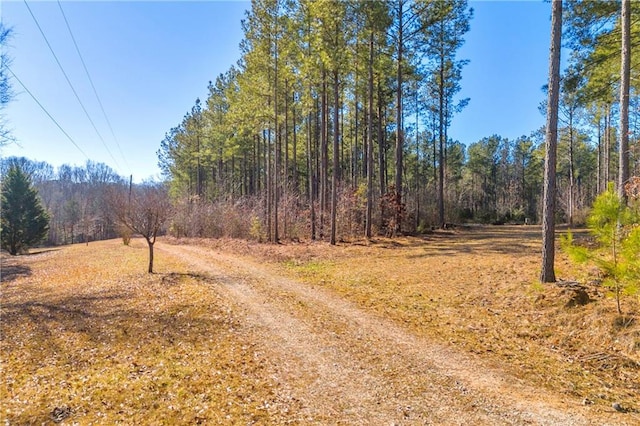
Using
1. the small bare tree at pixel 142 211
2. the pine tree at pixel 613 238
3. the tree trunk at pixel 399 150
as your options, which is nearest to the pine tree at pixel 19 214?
the small bare tree at pixel 142 211

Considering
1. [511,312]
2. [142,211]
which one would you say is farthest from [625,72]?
[142,211]

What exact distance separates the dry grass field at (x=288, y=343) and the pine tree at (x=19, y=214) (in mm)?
23075

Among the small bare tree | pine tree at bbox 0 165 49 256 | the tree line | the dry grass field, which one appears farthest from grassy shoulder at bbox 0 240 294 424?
pine tree at bbox 0 165 49 256

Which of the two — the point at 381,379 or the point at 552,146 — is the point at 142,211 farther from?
the point at 552,146

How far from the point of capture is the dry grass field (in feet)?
13.1

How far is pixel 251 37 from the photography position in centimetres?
1795

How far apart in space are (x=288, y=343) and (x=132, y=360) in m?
2.64

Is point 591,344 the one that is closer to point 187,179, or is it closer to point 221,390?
point 221,390

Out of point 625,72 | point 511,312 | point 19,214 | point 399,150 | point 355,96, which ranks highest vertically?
point 355,96

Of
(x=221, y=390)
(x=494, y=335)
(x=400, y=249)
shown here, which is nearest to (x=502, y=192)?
(x=400, y=249)

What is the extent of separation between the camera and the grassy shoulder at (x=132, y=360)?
4125 mm

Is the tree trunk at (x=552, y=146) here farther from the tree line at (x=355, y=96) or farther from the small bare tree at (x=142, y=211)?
the small bare tree at (x=142, y=211)

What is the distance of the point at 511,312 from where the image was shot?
646cm

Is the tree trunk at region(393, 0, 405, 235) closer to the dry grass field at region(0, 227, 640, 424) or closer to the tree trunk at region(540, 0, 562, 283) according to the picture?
the dry grass field at region(0, 227, 640, 424)
